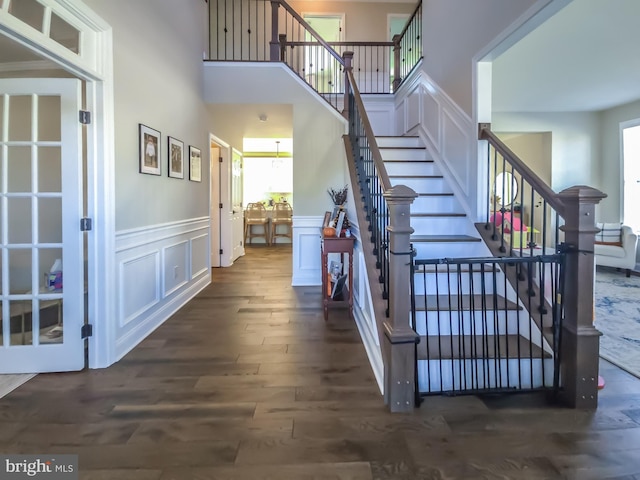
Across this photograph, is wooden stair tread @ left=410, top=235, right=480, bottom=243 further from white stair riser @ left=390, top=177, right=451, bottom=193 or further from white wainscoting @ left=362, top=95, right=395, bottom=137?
white wainscoting @ left=362, top=95, right=395, bottom=137

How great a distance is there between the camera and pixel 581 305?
73.5 inches

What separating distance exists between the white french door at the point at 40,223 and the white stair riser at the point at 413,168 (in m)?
2.94

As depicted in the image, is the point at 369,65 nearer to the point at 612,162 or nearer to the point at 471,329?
the point at 612,162

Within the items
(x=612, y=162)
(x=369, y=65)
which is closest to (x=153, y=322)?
(x=369, y=65)

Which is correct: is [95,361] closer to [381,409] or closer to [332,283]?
[381,409]

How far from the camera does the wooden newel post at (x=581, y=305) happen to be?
1854mm

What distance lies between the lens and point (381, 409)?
74.4 inches

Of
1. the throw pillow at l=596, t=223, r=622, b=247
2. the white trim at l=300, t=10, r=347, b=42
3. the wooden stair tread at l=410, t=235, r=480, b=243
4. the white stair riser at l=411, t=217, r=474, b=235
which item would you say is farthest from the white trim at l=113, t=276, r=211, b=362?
the throw pillow at l=596, t=223, r=622, b=247

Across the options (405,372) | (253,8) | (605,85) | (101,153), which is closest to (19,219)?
(101,153)

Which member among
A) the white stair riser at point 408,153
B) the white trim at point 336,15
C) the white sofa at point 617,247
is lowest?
the white sofa at point 617,247

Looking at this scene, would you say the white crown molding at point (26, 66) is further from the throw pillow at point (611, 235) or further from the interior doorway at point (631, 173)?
the interior doorway at point (631, 173)

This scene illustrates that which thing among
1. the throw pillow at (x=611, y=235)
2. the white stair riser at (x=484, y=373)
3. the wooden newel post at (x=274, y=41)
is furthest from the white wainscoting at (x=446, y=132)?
the throw pillow at (x=611, y=235)

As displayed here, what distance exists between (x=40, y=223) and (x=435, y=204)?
3.32 metres

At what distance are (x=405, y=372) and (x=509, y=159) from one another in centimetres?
180
